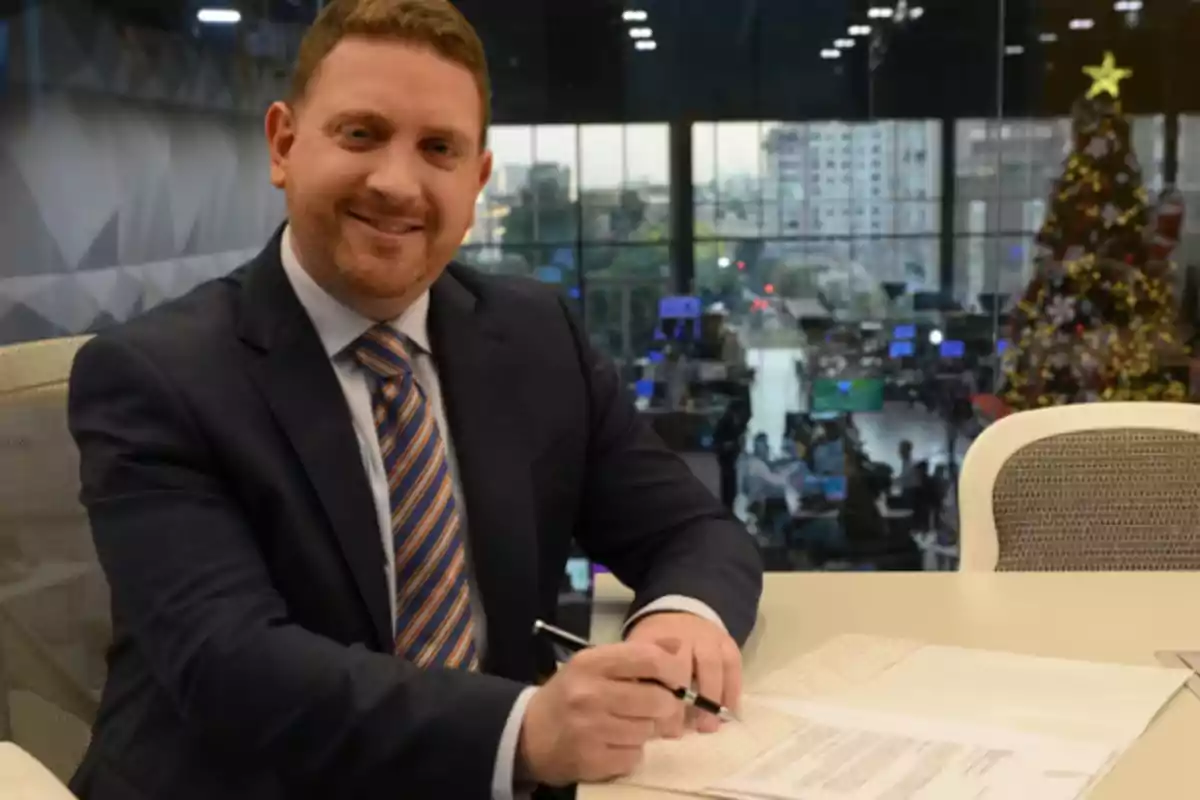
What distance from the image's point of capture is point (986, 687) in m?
1.24

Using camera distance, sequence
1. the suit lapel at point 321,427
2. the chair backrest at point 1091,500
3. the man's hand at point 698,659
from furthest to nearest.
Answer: the chair backrest at point 1091,500 → the suit lapel at point 321,427 → the man's hand at point 698,659

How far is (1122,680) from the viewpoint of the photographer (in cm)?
126

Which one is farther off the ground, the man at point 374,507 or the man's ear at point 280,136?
the man's ear at point 280,136

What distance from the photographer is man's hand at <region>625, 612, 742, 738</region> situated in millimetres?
1135

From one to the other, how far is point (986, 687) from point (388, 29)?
895 millimetres

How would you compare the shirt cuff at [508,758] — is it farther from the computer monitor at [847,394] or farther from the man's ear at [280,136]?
the computer monitor at [847,394]

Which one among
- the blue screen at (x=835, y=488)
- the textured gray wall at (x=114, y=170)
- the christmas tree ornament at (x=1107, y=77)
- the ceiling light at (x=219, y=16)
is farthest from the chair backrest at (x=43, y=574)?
the christmas tree ornament at (x=1107, y=77)

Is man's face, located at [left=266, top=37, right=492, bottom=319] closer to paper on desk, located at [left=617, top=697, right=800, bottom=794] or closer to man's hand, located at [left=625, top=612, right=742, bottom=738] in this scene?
man's hand, located at [left=625, top=612, right=742, bottom=738]

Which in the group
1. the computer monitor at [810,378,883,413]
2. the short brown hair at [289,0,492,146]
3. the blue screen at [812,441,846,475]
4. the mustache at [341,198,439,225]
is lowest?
the blue screen at [812,441,846,475]

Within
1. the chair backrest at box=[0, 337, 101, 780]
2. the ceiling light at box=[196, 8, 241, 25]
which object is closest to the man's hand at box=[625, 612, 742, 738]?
the chair backrest at box=[0, 337, 101, 780]

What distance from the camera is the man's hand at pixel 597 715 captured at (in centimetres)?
102

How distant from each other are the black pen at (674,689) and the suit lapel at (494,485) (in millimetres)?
176

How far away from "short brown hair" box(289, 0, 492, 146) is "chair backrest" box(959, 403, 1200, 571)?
1.01m

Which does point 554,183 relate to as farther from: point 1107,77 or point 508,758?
point 508,758
